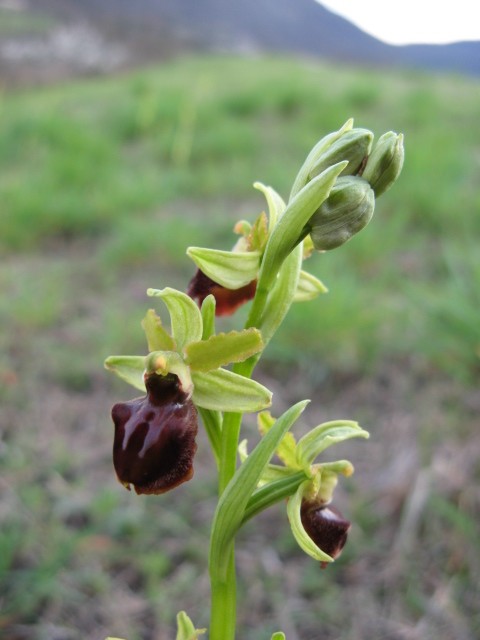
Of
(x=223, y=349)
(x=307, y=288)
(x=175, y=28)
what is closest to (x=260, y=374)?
(x=307, y=288)

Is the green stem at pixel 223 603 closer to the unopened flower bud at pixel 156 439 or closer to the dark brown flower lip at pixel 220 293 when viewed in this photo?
the unopened flower bud at pixel 156 439

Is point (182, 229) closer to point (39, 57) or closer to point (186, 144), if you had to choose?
point (186, 144)

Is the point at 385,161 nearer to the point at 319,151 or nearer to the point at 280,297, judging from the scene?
the point at 319,151

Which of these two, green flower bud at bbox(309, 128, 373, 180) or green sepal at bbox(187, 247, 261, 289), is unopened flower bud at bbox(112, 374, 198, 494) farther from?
green flower bud at bbox(309, 128, 373, 180)

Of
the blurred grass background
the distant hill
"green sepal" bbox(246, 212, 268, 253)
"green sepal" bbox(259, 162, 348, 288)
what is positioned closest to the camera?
"green sepal" bbox(259, 162, 348, 288)

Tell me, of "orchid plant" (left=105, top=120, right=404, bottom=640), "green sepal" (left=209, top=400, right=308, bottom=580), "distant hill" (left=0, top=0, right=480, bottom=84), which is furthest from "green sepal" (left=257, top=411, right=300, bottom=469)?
"distant hill" (left=0, top=0, right=480, bottom=84)

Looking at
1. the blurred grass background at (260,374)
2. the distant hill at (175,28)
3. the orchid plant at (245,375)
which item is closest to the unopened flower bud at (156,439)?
the orchid plant at (245,375)
